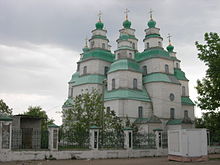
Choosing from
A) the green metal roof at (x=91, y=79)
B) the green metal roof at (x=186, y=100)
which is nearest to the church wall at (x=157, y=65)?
the green metal roof at (x=186, y=100)

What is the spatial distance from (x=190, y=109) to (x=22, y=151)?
2835cm

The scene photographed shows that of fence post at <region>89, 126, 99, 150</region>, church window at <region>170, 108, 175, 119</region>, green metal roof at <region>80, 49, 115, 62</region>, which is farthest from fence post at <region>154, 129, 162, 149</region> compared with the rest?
green metal roof at <region>80, 49, 115, 62</region>

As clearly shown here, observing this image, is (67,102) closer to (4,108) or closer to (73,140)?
(4,108)

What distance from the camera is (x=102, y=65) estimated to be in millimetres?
38000

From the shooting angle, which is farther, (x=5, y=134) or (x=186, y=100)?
(x=186, y=100)

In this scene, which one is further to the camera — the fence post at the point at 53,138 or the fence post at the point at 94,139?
the fence post at the point at 94,139

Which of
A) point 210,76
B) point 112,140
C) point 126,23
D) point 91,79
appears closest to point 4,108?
point 91,79

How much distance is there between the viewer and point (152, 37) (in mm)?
38156

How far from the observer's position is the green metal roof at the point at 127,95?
106 feet

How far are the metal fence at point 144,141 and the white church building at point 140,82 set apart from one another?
9127 mm

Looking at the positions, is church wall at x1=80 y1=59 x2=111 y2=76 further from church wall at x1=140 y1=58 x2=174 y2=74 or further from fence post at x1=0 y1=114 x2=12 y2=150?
fence post at x1=0 y1=114 x2=12 y2=150

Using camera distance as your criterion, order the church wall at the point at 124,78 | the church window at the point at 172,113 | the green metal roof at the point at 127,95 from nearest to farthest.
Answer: the green metal roof at the point at 127,95 < the church wall at the point at 124,78 < the church window at the point at 172,113

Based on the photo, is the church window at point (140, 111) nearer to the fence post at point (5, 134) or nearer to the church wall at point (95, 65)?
the church wall at point (95, 65)

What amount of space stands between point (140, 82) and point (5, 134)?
21.6 metres
